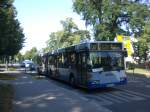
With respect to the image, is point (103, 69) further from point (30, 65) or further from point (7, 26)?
point (30, 65)

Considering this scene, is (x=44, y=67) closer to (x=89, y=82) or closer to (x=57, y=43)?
(x=89, y=82)

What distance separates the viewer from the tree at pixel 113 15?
57344mm

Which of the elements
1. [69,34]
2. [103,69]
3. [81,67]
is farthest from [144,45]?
[69,34]

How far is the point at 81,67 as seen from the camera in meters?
21.0

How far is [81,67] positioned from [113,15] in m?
37.8

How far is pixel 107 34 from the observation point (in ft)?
192

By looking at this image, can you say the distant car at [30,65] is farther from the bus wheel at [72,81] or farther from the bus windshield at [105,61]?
the bus windshield at [105,61]

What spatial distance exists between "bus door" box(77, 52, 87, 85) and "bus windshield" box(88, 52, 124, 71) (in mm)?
646

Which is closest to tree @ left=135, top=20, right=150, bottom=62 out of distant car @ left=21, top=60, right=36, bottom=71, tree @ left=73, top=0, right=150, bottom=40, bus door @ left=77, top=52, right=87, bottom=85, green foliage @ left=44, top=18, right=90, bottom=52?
tree @ left=73, top=0, right=150, bottom=40

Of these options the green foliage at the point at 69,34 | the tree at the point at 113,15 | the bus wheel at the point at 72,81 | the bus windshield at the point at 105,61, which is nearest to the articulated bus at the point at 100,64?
the bus windshield at the point at 105,61

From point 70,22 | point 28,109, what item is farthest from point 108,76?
point 70,22

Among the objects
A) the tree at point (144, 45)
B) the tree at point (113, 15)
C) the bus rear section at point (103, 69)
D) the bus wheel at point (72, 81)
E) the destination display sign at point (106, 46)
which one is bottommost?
the bus wheel at point (72, 81)

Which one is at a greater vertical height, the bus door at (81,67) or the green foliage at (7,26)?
the green foliage at (7,26)

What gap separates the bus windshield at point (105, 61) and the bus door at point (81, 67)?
65 centimetres
